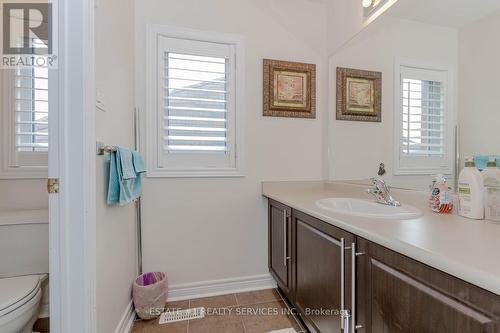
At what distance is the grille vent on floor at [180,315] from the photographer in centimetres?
165

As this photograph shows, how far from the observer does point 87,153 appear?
107 cm

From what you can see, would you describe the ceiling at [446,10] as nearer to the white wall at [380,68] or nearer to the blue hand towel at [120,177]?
the white wall at [380,68]

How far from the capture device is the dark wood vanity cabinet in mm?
594

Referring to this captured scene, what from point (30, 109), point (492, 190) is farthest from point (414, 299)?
point (30, 109)

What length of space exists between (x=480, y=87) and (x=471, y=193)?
0.51m

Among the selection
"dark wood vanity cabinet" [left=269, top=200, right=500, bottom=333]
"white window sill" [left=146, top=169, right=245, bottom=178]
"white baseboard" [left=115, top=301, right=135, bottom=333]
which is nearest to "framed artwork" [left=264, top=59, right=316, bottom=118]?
"white window sill" [left=146, top=169, right=245, bottom=178]

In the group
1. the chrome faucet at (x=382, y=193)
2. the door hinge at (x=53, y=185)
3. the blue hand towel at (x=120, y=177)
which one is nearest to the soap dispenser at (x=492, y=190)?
the chrome faucet at (x=382, y=193)

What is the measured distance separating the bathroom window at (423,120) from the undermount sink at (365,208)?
30 cm

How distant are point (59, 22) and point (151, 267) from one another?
162 cm

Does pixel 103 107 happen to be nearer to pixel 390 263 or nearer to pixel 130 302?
pixel 130 302

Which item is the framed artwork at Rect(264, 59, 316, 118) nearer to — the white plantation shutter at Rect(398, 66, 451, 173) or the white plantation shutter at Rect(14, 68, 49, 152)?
the white plantation shutter at Rect(398, 66, 451, 173)

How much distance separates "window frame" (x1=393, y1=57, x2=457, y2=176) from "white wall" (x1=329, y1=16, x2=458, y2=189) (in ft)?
0.10

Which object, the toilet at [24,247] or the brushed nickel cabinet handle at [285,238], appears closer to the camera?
the toilet at [24,247]

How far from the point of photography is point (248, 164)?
2.02 meters
